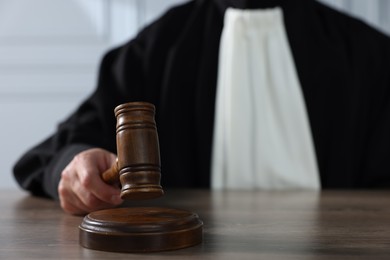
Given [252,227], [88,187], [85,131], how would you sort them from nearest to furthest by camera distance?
[252,227] → [88,187] → [85,131]

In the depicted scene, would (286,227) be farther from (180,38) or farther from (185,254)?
(180,38)

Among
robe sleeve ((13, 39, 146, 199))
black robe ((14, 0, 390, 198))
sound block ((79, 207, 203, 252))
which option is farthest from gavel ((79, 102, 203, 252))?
black robe ((14, 0, 390, 198))

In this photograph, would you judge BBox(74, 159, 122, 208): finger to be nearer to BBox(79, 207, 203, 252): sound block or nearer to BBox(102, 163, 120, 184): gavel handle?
BBox(102, 163, 120, 184): gavel handle

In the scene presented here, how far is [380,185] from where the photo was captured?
1.57 meters

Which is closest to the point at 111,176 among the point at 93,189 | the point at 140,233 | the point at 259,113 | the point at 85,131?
the point at 93,189

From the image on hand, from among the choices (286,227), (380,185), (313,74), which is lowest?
(380,185)

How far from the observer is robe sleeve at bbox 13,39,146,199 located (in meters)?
1.26

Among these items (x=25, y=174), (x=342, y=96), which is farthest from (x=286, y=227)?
(x=342, y=96)

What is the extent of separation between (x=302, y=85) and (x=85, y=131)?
538 mm

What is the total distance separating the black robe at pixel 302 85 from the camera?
5.14 ft

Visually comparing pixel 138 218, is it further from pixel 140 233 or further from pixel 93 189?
pixel 93 189

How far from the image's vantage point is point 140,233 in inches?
26.5

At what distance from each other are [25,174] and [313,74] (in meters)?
0.73

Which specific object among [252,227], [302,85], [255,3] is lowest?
[252,227]
